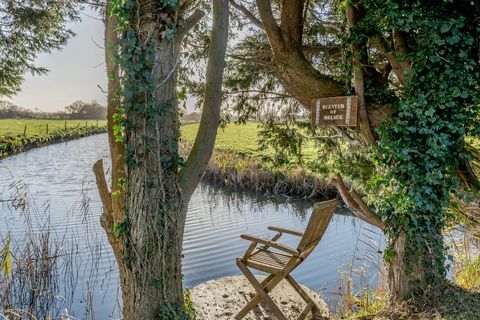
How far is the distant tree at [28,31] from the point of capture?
25.4 ft

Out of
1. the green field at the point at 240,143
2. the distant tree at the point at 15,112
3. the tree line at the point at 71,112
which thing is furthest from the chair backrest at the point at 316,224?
the tree line at the point at 71,112

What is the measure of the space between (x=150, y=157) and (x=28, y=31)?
782 cm

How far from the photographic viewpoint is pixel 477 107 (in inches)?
121

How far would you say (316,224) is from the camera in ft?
10.5

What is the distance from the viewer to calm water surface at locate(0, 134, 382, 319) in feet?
16.5

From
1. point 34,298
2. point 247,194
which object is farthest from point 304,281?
point 247,194

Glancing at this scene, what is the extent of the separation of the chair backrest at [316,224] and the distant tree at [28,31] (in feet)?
20.7

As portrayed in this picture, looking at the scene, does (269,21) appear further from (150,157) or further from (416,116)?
(150,157)

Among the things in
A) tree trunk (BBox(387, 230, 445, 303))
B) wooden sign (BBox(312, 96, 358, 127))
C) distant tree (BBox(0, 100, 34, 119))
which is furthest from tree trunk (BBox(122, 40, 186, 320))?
distant tree (BBox(0, 100, 34, 119))

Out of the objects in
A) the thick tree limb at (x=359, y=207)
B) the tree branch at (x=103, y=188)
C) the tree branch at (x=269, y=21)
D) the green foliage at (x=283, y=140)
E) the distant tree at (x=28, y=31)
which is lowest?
the thick tree limb at (x=359, y=207)

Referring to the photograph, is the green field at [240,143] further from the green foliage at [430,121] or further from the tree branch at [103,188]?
the tree branch at [103,188]

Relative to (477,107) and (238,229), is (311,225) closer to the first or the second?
(477,107)

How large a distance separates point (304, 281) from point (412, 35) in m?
3.74

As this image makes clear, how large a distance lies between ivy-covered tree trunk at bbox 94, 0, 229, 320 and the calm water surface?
3.03 feet
